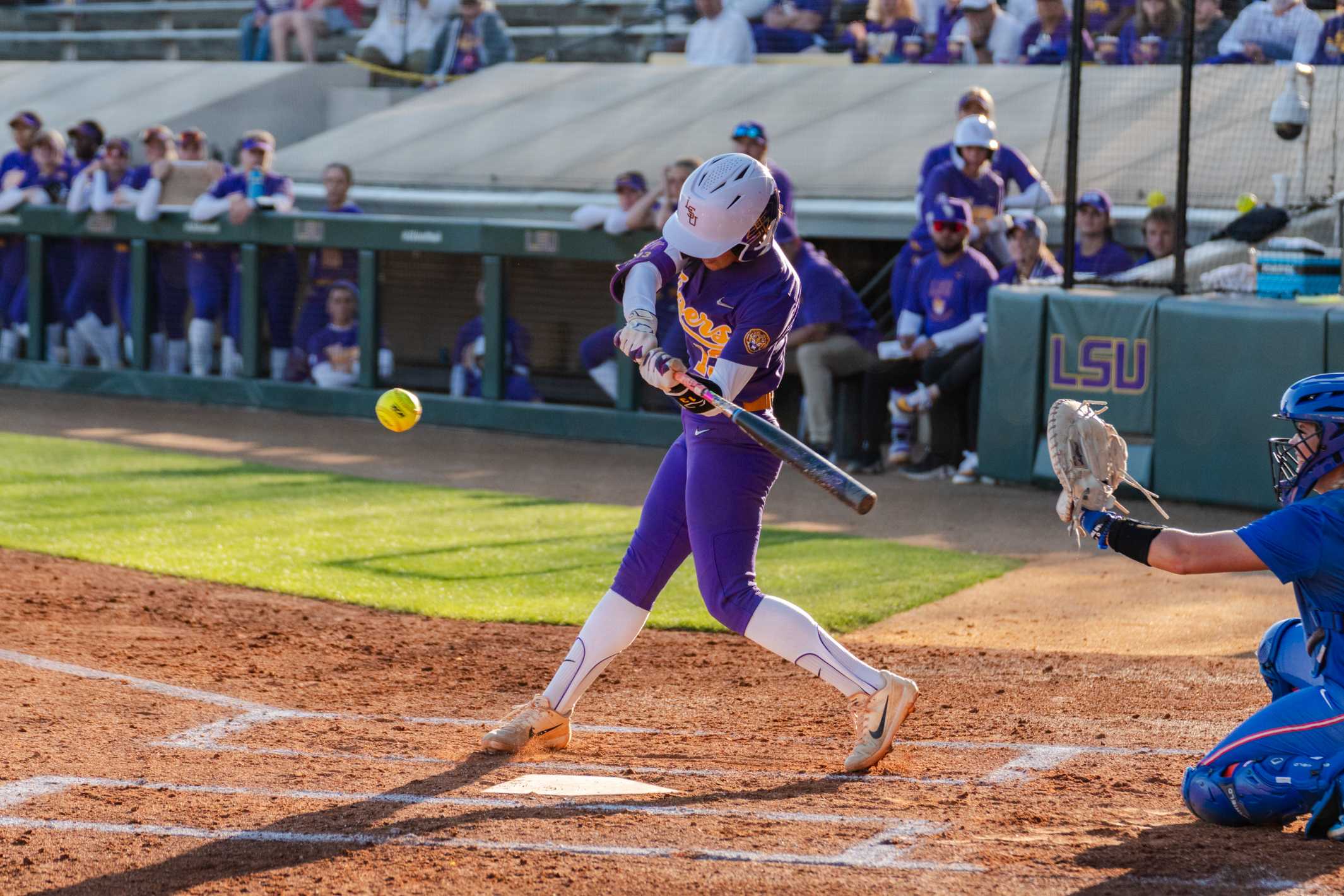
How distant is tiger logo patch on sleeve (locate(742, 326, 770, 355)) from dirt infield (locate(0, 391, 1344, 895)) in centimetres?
121

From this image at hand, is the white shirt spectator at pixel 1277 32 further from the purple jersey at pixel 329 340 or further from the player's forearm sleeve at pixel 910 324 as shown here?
the purple jersey at pixel 329 340

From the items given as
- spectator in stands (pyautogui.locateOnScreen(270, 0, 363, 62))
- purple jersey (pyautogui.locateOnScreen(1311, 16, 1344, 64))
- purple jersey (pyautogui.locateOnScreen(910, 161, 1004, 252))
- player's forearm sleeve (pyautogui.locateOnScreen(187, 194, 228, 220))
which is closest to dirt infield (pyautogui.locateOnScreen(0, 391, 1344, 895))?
purple jersey (pyautogui.locateOnScreen(910, 161, 1004, 252))

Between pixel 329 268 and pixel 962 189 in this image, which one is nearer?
pixel 962 189

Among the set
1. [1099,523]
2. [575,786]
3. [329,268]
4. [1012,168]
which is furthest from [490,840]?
[329,268]

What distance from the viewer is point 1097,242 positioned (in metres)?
10.9

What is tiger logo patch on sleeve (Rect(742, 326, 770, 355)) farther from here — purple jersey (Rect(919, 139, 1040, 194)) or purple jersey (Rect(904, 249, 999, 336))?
purple jersey (Rect(919, 139, 1040, 194))

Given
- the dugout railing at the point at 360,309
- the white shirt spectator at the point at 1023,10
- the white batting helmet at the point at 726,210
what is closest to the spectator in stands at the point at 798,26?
the white shirt spectator at the point at 1023,10

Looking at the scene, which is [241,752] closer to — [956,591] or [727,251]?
[727,251]

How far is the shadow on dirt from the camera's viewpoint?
12.1 feet

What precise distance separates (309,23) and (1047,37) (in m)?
10.1

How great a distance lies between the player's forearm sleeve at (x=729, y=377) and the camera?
461cm

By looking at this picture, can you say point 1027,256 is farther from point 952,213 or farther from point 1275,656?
point 1275,656

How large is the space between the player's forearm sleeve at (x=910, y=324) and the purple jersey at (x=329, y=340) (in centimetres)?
439

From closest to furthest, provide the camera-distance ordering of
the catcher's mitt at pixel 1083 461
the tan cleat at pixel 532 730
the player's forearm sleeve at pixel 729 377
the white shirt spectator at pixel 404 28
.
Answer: the catcher's mitt at pixel 1083 461 → the player's forearm sleeve at pixel 729 377 → the tan cleat at pixel 532 730 → the white shirt spectator at pixel 404 28
